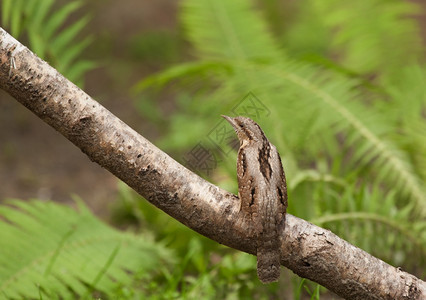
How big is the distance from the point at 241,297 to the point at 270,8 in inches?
252

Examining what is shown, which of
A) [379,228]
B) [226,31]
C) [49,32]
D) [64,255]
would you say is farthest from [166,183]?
[226,31]

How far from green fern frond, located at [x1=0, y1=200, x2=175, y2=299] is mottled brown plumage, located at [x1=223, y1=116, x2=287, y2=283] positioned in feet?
3.52

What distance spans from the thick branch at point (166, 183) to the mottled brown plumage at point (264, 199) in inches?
1.7

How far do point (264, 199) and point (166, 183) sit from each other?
0.36 metres

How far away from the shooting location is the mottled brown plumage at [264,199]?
1.89 meters

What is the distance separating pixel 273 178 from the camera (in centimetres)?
195

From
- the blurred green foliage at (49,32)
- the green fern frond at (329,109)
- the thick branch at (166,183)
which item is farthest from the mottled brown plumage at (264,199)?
the blurred green foliage at (49,32)

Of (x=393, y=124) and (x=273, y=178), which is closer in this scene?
(x=273, y=178)

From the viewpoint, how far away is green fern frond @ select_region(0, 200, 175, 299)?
2623 mm

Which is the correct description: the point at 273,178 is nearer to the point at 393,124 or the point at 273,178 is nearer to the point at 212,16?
the point at 393,124

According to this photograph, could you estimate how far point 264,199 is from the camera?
1.89 m

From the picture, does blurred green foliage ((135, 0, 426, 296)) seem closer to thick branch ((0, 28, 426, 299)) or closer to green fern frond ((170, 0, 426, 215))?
green fern frond ((170, 0, 426, 215))

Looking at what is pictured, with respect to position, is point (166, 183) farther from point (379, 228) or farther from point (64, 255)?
point (379, 228)

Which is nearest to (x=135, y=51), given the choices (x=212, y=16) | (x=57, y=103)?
(x=212, y=16)
